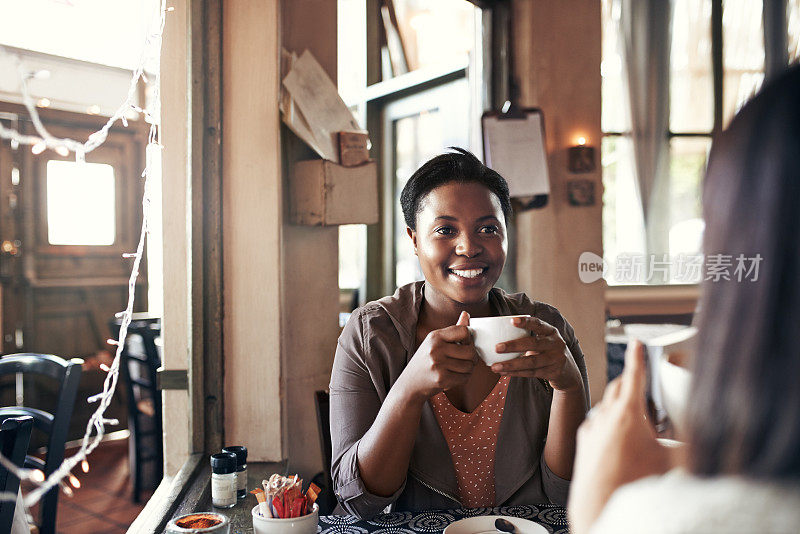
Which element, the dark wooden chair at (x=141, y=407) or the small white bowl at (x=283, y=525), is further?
the dark wooden chair at (x=141, y=407)

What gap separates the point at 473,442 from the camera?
133 centimetres

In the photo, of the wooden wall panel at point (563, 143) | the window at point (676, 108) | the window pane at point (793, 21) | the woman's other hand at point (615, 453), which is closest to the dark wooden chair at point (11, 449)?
the woman's other hand at point (615, 453)

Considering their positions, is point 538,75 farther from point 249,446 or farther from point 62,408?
point 62,408

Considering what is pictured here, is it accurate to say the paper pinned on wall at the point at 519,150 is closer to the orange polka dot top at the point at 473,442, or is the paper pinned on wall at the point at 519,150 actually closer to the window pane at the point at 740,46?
the orange polka dot top at the point at 473,442

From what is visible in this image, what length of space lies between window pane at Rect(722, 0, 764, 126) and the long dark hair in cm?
545

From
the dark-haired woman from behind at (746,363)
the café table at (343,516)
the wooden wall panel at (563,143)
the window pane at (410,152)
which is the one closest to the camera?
the dark-haired woman from behind at (746,363)

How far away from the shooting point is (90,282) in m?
3.95

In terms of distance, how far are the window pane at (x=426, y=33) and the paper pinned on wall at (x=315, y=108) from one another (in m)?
2.01

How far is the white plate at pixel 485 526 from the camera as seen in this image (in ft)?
3.11

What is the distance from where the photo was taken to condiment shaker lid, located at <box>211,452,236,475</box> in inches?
46.0

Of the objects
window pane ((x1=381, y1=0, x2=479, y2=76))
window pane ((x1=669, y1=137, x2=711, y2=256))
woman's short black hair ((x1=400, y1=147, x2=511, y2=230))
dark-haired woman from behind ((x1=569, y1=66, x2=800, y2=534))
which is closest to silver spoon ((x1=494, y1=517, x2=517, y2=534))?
dark-haired woman from behind ((x1=569, y1=66, x2=800, y2=534))

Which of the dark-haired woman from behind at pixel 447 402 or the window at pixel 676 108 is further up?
the window at pixel 676 108

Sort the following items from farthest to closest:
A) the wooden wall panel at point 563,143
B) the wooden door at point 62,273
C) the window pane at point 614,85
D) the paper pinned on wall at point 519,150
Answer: the window pane at point 614,85, the wooden door at point 62,273, the wooden wall panel at point 563,143, the paper pinned on wall at point 519,150

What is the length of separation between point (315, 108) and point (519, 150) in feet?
4.35
